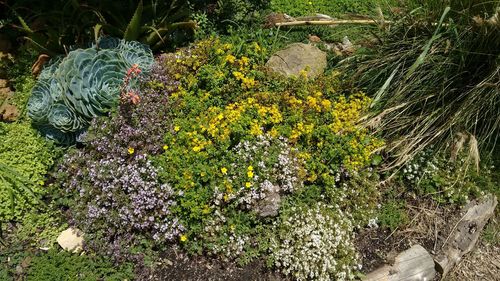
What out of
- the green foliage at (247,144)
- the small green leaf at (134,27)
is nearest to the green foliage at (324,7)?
the green foliage at (247,144)

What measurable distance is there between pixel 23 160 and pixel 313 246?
8.94 feet

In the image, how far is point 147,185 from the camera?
395 centimetres

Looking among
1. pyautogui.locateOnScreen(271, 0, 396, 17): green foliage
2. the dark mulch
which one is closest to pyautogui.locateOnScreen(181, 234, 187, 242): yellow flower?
the dark mulch

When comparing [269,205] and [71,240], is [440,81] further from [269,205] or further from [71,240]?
[71,240]

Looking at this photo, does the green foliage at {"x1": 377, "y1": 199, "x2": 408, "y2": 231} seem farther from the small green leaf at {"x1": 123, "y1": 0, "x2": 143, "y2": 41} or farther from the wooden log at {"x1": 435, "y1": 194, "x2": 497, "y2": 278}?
the small green leaf at {"x1": 123, "y1": 0, "x2": 143, "y2": 41}

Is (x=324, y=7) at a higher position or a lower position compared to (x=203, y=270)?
higher

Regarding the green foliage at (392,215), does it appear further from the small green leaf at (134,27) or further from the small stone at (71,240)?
the small green leaf at (134,27)

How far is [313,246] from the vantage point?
12.8 feet

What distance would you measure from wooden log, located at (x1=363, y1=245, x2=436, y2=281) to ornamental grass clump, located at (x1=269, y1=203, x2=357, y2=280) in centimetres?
27

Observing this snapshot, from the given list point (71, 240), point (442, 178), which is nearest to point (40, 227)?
point (71, 240)

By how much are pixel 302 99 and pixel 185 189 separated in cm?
160

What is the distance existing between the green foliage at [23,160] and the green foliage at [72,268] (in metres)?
0.52

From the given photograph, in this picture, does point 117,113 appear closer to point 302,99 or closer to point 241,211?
point 241,211

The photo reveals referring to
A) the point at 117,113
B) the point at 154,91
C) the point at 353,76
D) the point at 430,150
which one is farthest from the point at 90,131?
→ the point at 430,150
